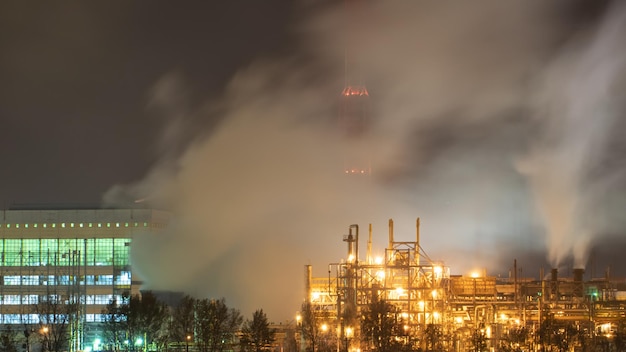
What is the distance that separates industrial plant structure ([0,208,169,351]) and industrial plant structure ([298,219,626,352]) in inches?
715

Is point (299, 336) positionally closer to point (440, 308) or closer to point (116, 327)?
point (440, 308)

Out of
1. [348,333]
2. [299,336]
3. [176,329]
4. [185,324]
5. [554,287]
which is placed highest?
[554,287]

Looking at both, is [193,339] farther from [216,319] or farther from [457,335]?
[457,335]

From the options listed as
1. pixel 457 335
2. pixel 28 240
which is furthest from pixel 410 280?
pixel 28 240

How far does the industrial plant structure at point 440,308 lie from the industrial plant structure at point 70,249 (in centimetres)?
1816

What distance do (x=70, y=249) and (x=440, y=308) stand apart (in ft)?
107

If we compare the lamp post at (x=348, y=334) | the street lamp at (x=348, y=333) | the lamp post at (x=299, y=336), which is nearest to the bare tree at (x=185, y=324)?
the lamp post at (x=299, y=336)

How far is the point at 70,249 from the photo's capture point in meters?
77.4

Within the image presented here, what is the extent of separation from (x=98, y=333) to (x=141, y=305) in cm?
1736

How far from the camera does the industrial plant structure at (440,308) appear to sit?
168ft

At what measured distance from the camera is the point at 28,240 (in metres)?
78.8

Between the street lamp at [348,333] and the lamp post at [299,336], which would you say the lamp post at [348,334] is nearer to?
the street lamp at [348,333]

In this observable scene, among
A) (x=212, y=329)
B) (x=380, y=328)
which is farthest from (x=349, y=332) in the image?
(x=212, y=329)

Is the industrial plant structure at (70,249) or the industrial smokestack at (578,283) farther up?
the industrial plant structure at (70,249)
